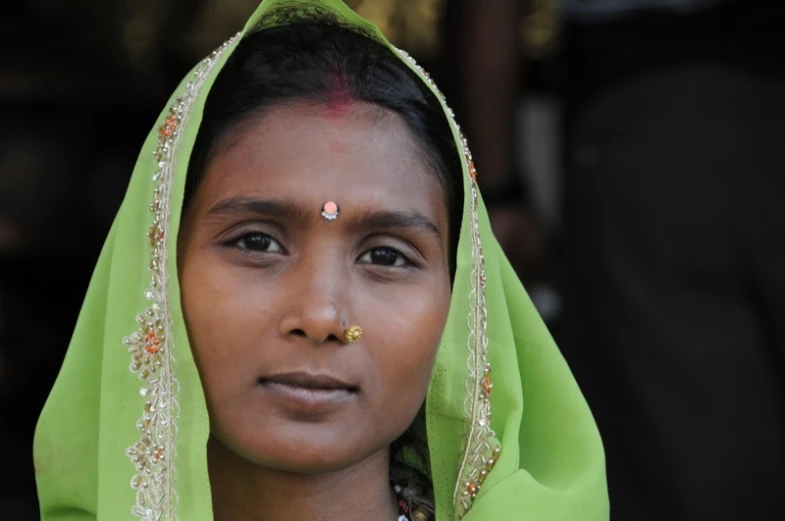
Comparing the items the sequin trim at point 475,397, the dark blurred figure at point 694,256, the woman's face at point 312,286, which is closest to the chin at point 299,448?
the woman's face at point 312,286

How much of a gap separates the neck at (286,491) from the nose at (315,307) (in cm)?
30

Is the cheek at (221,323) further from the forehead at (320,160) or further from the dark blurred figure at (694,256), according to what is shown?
the dark blurred figure at (694,256)

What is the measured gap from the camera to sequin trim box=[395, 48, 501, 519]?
2.38 meters

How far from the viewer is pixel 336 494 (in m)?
2.35

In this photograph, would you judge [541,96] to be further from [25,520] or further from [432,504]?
[432,504]

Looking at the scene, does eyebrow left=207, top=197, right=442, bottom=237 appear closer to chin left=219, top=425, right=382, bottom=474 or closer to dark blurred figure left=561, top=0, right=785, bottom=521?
chin left=219, top=425, right=382, bottom=474

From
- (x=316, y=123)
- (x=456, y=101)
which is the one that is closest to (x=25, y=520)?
(x=456, y=101)

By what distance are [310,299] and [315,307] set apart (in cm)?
2

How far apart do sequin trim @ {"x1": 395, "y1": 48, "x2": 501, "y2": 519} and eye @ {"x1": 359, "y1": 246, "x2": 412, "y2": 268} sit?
0.14m

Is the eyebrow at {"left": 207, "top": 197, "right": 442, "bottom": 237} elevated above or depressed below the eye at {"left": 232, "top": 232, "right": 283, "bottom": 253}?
above

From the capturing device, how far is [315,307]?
83.4 inches

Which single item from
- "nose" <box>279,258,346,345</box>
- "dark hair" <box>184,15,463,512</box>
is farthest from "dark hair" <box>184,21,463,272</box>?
"nose" <box>279,258,346,345</box>

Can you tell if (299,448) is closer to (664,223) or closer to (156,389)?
(156,389)

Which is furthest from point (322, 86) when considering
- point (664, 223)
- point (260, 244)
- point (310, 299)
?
point (664, 223)
